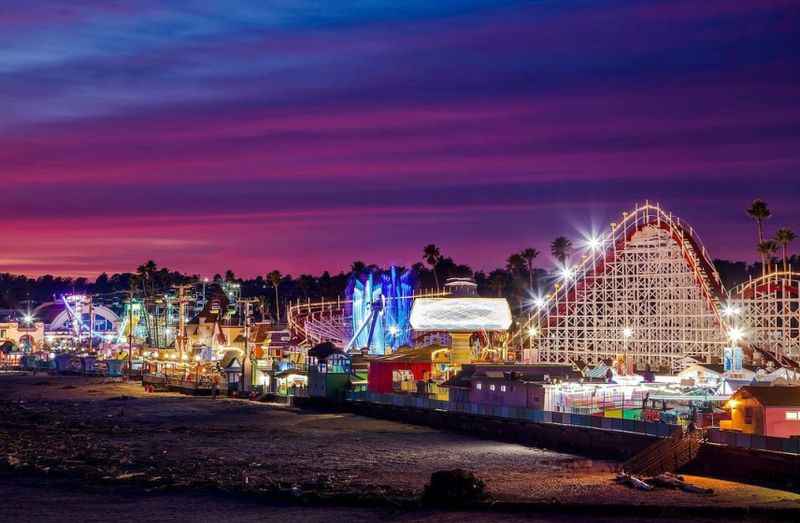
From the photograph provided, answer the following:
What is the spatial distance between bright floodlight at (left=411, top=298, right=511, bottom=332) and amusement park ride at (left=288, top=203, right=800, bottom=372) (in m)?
1.21

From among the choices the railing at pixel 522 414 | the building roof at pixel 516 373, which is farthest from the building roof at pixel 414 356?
the building roof at pixel 516 373

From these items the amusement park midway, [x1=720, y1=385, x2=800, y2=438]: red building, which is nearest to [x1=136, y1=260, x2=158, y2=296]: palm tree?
the amusement park midway

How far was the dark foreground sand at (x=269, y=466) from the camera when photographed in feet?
111

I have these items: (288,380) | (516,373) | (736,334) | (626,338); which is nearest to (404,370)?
(288,380)

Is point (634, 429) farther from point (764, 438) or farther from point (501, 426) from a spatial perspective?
point (501, 426)

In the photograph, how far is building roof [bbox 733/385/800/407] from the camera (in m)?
39.4

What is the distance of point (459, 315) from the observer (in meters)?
78.3

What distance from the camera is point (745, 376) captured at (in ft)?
181

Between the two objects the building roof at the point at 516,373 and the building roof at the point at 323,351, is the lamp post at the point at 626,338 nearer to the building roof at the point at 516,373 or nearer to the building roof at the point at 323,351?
the building roof at the point at 516,373

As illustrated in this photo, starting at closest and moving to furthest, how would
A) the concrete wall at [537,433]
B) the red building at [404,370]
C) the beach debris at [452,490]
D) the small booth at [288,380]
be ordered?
the beach debris at [452,490]
the concrete wall at [537,433]
the red building at [404,370]
the small booth at [288,380]

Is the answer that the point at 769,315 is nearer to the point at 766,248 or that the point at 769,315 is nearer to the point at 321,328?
the point at 766,248

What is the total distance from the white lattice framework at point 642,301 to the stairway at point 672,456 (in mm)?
28286

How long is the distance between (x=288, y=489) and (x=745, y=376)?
94.0 ft

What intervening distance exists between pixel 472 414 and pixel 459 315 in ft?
76.6
